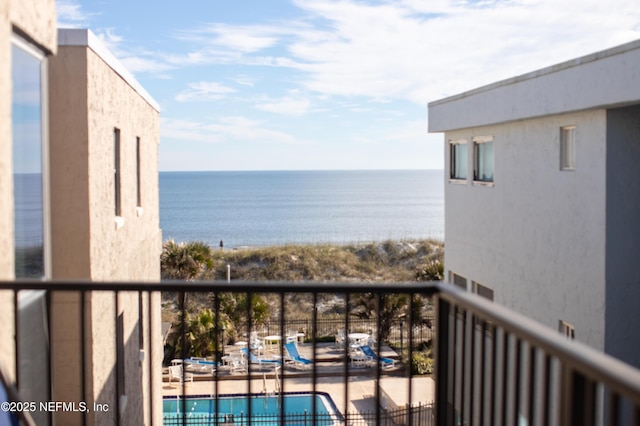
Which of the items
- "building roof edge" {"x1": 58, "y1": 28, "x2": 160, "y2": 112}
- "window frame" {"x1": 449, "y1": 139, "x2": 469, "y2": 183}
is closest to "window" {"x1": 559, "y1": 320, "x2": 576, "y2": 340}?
"window frame" {"x1": 449, "y1": 139, "x2": 469, "y2": 183}

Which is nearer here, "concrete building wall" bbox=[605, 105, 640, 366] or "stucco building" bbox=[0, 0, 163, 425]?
"stucco building" bbox=[0, 0, 163, 425]

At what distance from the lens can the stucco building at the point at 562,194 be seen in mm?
10664

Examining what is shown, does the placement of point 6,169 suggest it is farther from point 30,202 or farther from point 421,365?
point 421,365

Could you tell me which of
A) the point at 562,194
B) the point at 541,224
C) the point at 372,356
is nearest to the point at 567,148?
the point at 562,194

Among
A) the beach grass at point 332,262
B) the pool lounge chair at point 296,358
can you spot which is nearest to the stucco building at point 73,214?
the pool lounge chair at point 296,358

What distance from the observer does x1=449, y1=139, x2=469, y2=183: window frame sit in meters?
16.2

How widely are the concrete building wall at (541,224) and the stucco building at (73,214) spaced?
6.93 m

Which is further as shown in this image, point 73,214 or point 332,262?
point 332,262

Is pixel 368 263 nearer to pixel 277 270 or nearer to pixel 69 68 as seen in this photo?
pixel 277 270

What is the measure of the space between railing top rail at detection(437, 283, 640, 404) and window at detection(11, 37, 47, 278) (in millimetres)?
3495

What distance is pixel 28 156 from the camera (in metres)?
5.41

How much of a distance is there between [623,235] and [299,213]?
9471 centimetres

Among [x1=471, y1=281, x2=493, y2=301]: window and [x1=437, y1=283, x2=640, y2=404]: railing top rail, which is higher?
[x1=437, y1=283, x2=640, y2=404]: railing top rail

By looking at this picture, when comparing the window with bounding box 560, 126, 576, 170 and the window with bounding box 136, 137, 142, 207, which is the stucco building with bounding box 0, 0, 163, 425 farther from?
the window with bounding box 560, 126, 576, 170
